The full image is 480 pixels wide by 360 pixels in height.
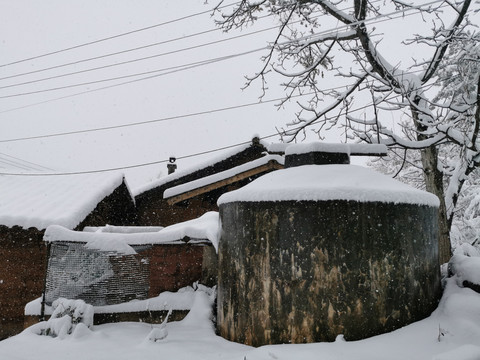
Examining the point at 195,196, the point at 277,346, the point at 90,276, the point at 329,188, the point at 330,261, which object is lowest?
the point at 277,346

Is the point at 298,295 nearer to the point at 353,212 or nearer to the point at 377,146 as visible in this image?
the point at 353,212

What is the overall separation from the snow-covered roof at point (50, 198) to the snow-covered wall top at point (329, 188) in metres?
6.81

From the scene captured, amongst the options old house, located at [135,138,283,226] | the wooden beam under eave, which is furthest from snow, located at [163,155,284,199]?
old house, located at [135,138,283,226]

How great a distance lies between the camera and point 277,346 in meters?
3.68

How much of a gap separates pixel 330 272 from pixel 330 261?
0.12 m

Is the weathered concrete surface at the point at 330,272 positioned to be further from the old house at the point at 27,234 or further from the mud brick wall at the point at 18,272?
the mud brick wall at the point at 18,272

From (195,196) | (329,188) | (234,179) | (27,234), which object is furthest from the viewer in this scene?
(195,196)

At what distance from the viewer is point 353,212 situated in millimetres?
3820

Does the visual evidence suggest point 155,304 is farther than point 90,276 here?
Yes

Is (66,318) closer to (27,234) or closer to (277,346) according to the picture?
(277,346)

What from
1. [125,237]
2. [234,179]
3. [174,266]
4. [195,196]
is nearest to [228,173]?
[234,179]

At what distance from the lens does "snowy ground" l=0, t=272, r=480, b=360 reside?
3334 millimetres

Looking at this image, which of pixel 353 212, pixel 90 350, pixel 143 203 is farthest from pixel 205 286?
pixel 143 203

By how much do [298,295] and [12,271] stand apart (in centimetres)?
936
